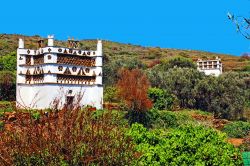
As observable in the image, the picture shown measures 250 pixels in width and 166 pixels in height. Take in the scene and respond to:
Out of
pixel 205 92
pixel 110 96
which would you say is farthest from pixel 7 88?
pixel 205 92

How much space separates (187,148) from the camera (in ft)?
59.7

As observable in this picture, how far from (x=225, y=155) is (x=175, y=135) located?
214 cm

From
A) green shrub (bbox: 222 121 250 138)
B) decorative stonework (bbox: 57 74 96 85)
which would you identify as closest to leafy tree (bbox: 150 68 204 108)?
green shrub (bbox: 222 121 250 138)

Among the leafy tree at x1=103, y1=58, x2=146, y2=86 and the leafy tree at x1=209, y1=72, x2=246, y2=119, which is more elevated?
the leafy tree at x1=103, y1=58, x2=146, y2=86

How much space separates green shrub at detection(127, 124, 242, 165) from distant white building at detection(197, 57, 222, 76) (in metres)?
59.6

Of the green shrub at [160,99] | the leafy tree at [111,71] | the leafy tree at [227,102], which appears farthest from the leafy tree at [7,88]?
the leafy tree at [227,102]

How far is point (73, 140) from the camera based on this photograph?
→ 9.73 m

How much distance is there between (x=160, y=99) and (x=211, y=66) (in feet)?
102

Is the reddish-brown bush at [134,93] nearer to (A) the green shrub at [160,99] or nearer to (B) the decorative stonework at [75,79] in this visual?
(B) the decorative stonework at [75,79]

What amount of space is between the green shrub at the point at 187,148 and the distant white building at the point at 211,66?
59561 mm

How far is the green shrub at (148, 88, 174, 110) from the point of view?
50.6m

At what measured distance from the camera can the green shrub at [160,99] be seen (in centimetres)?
5062

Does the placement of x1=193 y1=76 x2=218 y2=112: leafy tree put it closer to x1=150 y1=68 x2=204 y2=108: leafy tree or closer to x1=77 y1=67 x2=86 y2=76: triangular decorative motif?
x1=150 y1=68 x2=204 y2=108: leafy tree

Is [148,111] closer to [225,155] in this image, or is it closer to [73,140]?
[225,155]
